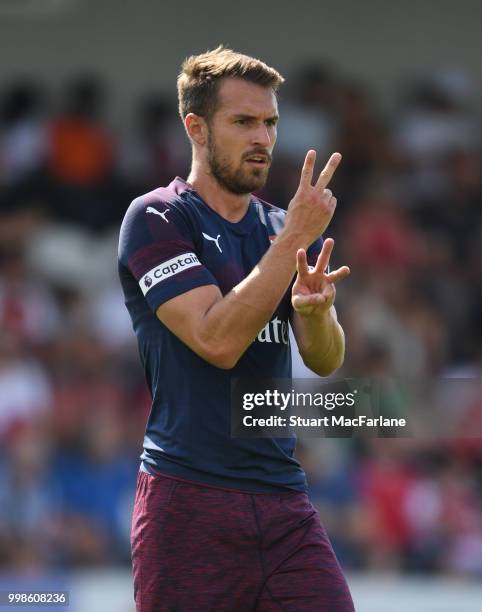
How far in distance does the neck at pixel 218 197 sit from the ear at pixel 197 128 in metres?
0.09

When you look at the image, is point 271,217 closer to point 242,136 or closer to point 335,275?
point 242,136

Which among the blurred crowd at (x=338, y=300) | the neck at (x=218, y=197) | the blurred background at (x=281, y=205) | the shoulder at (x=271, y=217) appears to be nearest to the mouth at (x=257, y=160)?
the neck at (x=218, y=197)

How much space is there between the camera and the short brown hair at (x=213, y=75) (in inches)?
161

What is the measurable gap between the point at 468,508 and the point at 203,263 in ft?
17.5

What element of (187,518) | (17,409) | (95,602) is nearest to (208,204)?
(187,518)

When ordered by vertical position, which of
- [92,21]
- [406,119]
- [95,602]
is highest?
[92,21]

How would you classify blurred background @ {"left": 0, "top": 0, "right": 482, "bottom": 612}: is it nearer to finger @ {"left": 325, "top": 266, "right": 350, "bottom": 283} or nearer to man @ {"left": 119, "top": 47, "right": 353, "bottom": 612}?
man @ {"left": 119, "top": 47, "right": 353, "bottom": 612}

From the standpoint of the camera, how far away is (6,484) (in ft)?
27.5

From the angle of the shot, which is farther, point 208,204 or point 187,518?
point 208,204

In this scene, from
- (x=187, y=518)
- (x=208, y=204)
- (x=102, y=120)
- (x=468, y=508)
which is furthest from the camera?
(x=102, y=120)

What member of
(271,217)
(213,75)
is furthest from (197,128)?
(271,217)

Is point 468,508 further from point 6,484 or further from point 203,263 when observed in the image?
point 203,263

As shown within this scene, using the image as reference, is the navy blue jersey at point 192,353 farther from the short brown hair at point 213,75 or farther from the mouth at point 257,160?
the short brown hair at point 213,75

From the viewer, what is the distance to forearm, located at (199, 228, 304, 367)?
3648 mm
